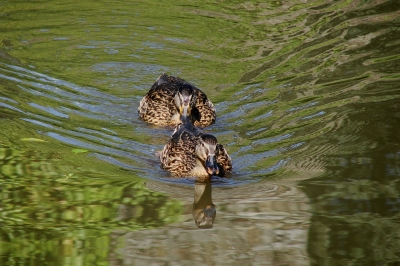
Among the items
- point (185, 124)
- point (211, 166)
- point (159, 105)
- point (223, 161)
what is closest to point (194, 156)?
point (223, 161)

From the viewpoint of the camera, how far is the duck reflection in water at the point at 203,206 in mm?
7914

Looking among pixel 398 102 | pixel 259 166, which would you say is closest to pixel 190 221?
pixel 259 166

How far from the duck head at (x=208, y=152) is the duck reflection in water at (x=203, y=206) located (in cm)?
27

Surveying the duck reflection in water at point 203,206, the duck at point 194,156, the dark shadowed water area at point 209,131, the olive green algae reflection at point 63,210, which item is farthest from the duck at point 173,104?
the olive green algae reflection at point 63,210

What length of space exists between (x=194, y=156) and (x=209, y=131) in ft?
5.12

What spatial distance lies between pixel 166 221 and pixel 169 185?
4.61 feet

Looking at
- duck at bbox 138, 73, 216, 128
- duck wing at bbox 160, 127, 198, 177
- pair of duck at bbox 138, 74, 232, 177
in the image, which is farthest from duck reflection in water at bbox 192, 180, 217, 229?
duck at bbox 138, 73, 216, 128

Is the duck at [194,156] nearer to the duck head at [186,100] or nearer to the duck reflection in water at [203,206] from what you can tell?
the duck reflection in water at [203,206]

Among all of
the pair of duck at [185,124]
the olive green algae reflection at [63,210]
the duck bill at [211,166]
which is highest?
the pair of duck at [185,124]

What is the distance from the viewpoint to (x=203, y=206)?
27.6ft

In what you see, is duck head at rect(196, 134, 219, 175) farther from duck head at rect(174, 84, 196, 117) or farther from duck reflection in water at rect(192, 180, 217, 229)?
duck head at rect(174, 84, 196, 117)

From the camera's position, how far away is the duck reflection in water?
7.91 meters

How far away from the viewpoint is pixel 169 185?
916cm

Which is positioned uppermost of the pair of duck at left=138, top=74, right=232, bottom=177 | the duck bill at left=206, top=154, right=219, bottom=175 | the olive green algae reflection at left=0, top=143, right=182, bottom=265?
the pair of duck at left=138, top=74, right=232, bottom=177
